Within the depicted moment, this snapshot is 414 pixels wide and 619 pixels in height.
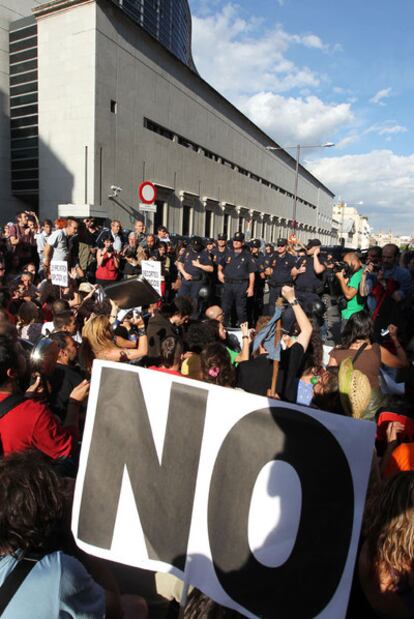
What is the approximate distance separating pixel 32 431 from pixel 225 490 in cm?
126

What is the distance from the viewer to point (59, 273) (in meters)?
6.90

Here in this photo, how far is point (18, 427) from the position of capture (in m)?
2.35

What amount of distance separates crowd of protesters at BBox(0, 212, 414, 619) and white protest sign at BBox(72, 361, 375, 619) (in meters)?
0.12

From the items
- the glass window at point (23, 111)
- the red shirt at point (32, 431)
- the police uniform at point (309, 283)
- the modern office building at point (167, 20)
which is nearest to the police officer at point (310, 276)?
the police uniform at point (309, 283)

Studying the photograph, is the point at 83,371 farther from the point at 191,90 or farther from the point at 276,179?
the point at 276,179

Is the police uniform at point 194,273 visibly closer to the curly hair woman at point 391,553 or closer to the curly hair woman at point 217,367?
the curly hair woman at point 217,367

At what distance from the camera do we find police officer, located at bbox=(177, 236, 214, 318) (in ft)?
28.6

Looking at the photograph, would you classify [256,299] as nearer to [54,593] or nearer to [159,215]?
[54,593]

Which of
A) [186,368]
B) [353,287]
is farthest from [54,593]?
[353,287]

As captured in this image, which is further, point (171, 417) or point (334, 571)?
point (171, 417)

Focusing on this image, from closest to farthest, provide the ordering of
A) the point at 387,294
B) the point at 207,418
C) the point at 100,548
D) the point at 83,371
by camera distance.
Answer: the point at 207,418, the point at 100,548, the point at 83,371, the point at 387,294

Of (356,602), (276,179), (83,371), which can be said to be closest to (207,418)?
(356,602)

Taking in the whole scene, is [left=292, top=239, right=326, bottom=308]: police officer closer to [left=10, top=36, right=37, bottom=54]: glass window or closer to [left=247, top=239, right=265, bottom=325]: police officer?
[left=247, top=239, right=265, bottom=325]: police officer

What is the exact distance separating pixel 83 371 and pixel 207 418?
2423 millimetres
